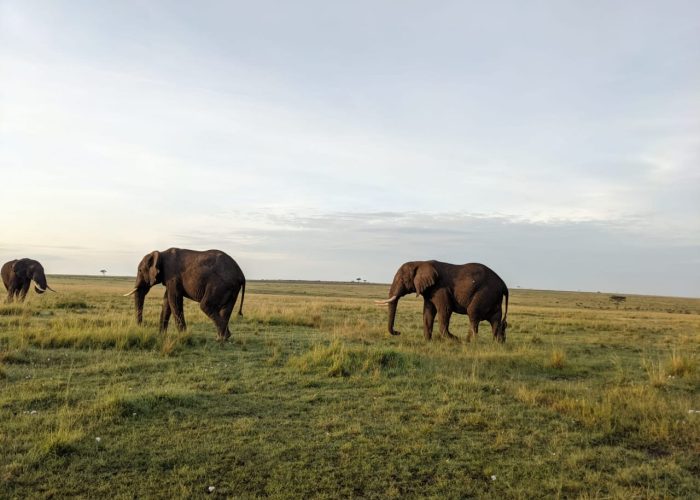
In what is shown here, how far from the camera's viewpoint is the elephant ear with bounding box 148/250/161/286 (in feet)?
48.6

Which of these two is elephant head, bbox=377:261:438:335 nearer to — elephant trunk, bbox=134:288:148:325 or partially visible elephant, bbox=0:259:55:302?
elephant trunk, bbox=134:288:148:325

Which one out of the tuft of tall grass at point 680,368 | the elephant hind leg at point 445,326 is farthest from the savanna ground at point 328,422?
the elephant hind leg at point 445,326

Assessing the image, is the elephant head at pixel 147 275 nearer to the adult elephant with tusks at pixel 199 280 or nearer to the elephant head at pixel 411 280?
the adult elephant with tusks at pixel 199 280

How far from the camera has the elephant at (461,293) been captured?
16.2 meters

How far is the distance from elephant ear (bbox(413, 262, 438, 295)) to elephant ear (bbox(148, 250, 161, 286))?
7.85m

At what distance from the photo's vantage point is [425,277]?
16844 millimetres

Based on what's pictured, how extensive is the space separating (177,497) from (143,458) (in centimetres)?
106

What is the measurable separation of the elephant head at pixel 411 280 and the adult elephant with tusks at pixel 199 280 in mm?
5339

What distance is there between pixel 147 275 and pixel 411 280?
819cm

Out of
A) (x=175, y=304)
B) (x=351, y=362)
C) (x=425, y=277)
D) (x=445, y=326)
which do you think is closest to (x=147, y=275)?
(x=175, y=304)

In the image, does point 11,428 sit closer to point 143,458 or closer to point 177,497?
point 143,458

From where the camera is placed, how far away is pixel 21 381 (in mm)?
8719

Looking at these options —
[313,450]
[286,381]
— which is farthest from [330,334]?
[313,450]

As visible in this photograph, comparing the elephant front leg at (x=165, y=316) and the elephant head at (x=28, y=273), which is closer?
the elephant front leg at (x=165, y=316)
